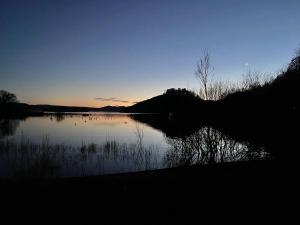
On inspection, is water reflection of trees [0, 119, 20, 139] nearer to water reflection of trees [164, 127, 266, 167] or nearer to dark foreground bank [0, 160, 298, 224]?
water reflection of trees [164, 127, 266, 167]

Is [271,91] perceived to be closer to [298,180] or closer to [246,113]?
[246,113]

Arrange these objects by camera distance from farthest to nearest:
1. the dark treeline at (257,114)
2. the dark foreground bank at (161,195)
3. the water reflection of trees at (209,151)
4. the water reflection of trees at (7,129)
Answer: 1. the water reflection of trees at (7,129)
2. the dark treeline at (257,114)
3. the water reflection of trees at (209,151)
4. the dark foreground bank at (161,195)

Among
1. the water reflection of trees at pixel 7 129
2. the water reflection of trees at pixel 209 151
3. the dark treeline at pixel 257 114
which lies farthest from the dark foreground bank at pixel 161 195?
the water reflection of trees at pixel 7 129

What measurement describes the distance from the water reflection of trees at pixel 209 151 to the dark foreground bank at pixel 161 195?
4.93m

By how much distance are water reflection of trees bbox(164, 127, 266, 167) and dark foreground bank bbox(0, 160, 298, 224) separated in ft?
16.2

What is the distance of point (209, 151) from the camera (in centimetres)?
1203

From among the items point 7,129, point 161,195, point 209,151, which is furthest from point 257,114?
point 7,129

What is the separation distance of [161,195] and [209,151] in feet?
24.0

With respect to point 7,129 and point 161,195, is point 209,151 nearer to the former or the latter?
point 161,195

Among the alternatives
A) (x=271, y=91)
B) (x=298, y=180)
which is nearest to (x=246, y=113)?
(x=271, y=91)

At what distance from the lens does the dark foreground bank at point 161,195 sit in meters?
4.50

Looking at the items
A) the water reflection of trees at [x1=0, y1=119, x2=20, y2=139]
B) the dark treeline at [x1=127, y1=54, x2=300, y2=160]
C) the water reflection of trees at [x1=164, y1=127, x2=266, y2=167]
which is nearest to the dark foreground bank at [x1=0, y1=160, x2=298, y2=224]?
the water reflection of trees at [x1=164, y1=127, x2=266, y2=167]

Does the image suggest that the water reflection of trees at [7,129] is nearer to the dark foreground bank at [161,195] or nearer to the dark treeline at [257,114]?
the dark treeline at [257,114]

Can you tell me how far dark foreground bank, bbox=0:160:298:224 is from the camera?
14.8 ft
